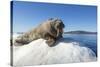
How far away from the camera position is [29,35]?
7.60 ft

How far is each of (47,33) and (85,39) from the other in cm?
53

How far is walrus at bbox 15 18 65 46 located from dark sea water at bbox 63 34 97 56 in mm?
122

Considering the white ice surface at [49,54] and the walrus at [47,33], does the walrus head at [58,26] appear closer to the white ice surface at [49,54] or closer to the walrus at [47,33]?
the walrus at [47,33]

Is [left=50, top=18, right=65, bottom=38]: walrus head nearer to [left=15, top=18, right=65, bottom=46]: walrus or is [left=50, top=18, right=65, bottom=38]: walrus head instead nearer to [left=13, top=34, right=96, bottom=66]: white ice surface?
[left=15, top=18, right=65, bottom=46]: walrus

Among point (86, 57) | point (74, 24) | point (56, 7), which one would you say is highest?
point (56, 7)

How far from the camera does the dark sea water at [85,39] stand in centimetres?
248

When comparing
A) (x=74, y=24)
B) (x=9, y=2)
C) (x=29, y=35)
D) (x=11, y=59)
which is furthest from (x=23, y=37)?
(x=74, y=24)

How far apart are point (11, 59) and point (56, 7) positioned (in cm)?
86

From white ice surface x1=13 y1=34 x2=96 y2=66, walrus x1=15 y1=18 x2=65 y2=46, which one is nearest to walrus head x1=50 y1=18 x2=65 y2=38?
walrus x1=15 y1=18 x2=65 y2=46

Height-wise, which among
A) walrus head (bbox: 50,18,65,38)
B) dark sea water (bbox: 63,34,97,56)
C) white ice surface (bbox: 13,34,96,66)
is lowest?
white ice surface (bbox: 13,34,96,66)

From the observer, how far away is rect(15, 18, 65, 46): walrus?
2.30m

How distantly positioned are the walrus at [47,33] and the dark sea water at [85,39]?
0.12 metres

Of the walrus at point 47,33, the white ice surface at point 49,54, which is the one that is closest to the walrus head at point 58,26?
the walrus at point 47,33

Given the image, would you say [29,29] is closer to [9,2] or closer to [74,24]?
[9,2]
